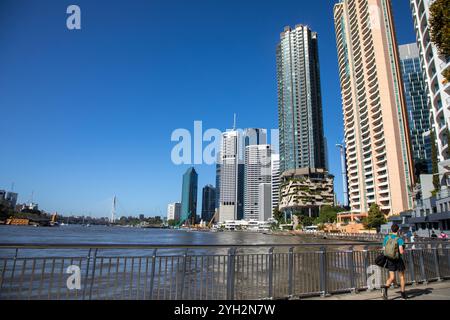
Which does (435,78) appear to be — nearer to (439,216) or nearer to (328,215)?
(439,216)

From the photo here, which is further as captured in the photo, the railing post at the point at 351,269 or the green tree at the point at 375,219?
the green tree at the point at 375,219

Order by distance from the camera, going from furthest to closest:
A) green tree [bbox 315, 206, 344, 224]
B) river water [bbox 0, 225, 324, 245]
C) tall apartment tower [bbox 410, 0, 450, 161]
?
green tree [bbox 315, 206, 344, 224], river water [bbox 0, 225, 324, 245], tall apartment tower [bbox 410, 0, 450, 161]

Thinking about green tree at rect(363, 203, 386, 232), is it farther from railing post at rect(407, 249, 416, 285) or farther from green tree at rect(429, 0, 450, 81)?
railing post at rect(407, 249, 416, 285)

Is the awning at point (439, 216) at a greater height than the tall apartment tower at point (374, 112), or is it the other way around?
the tall apartment tower at point (374, 112)

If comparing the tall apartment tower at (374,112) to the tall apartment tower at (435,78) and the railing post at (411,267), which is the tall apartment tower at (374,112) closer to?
the tall apartment tower at (435,78)

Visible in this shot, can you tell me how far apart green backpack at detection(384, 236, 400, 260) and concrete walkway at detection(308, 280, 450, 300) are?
3.14ft

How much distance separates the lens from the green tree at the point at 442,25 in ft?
36.4

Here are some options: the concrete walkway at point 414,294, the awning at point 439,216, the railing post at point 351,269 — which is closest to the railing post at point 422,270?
the concrete walkway at point 414,294

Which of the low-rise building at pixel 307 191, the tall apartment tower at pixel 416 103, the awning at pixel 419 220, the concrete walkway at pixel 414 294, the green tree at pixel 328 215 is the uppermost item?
the tall apartment tower at pixel 416 103

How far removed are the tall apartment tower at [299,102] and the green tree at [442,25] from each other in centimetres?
15860

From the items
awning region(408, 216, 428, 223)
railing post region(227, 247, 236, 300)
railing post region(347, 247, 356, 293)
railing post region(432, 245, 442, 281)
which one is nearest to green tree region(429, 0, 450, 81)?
railing post region(432, 245, 442, 281)

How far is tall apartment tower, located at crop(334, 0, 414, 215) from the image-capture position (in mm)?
91000
